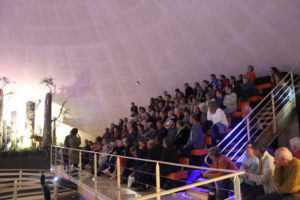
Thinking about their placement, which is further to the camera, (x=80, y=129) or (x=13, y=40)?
(x=80, y=129)

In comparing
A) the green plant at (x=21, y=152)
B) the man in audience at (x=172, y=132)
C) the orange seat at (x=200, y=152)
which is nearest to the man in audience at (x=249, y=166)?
the orange seat at (x=200, y=152)

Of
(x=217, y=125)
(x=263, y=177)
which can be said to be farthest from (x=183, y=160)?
(x=263, y=177)

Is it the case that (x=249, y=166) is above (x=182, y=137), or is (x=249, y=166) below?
below

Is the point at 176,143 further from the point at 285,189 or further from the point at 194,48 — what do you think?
the point at 194,48

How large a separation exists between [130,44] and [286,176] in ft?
26.1

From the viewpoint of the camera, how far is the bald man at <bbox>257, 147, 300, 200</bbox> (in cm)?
250

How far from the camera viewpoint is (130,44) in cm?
972

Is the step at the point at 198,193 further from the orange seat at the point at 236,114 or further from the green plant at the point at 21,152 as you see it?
the green plant at the point at 21,152

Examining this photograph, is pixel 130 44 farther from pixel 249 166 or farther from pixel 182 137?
pixel 249 166

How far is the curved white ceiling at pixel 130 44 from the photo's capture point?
6.98 metres

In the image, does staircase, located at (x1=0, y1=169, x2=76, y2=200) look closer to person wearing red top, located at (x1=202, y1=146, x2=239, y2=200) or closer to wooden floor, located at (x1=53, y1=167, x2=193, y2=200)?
wooden floor, located at (x1=53, y1=167, x2=193, y2=200)

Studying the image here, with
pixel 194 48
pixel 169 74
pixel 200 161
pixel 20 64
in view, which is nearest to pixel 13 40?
pixel 20 64

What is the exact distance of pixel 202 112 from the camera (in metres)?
5.71

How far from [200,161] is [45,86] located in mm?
9325
